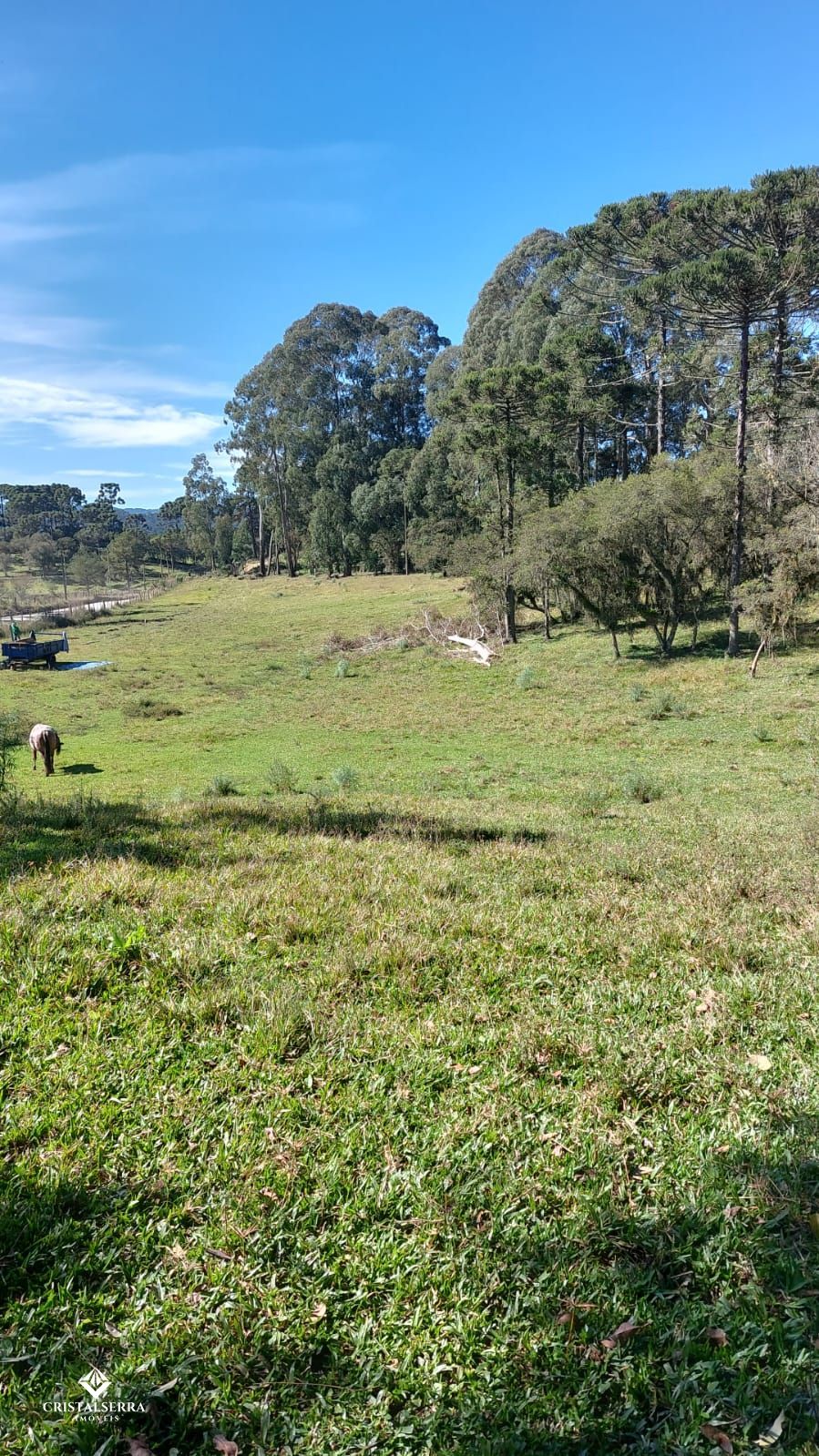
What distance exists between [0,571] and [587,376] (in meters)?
83.5

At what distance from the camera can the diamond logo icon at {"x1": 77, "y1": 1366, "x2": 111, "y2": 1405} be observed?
2164mm

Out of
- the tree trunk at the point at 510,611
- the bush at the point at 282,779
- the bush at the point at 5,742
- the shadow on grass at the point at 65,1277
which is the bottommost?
the bush at the point at 282,779

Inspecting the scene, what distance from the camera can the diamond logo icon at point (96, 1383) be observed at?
85.2 inches

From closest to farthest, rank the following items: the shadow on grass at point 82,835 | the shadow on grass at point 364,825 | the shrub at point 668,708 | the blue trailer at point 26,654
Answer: the shadow on grass at point 82,835 < the shadow on grass at point 364,825 < the shrub at point 668,708 < the blue trailer at point 26,654

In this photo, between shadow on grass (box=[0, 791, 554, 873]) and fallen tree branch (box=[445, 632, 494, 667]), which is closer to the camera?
shadow on grass (box=[0, 791, 554, 873])

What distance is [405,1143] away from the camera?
10.4 feet

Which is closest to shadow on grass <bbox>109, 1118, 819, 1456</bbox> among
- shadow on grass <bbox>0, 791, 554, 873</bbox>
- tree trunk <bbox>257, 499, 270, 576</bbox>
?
shadow on grass <bbox>0, 791, 554, 873</bbox>

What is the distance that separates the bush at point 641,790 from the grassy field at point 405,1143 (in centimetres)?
420

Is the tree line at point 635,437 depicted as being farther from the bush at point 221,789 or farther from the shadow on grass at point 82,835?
the shadow on grass at point 82,835

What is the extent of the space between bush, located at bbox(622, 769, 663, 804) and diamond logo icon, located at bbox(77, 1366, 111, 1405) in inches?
435

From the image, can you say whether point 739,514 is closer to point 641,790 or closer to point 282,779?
point 641,790

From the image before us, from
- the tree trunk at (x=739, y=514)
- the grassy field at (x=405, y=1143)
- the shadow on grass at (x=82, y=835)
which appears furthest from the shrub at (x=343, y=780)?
the tree trunk at (x=739, y=514)

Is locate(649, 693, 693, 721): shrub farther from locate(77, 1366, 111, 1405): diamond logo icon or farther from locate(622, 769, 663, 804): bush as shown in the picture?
locate(77, 1366, 111, 1405): diamond logo icon

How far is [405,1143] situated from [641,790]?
10144 mm
